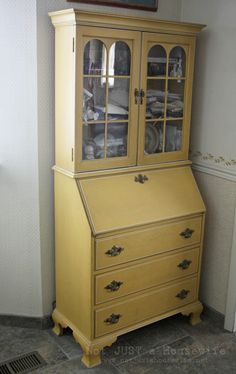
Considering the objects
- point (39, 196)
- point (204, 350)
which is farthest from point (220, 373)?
point (39, 196)

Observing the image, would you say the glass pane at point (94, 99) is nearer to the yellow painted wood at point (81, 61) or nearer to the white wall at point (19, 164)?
the yellow painted wood at point (81, 61)

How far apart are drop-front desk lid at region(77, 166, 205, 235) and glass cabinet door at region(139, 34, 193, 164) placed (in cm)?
13

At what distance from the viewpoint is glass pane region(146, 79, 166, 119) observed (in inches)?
103

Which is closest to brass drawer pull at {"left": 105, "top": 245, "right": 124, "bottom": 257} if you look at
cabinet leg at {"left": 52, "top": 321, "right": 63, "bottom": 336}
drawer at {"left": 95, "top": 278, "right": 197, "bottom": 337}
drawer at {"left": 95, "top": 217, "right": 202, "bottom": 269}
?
drawer at {"left": 95, "top": 217, "right": 202, "bottom": 269}

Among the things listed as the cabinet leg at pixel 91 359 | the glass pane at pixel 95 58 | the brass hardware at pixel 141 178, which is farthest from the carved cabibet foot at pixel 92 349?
the glass pane at pixel 95 58

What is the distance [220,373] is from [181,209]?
3.00 feet

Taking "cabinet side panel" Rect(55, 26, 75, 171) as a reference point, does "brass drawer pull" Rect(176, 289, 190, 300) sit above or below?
below

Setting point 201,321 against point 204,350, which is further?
point 201,321

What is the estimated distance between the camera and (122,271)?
2506 millimetres

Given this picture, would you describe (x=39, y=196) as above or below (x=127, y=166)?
below

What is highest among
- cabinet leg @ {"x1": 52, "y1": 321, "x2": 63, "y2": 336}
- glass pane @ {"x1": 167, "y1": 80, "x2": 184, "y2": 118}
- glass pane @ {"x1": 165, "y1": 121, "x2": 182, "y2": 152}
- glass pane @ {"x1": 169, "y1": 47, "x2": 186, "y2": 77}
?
glass pane @ {"x1": 169, "y1": 47, "x2": 186, "y2": 77}

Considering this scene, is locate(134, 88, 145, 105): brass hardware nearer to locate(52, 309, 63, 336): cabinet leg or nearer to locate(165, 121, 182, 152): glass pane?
locate(165, 121, 182, 152): glass pane

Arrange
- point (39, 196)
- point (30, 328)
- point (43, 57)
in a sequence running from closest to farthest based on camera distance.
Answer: point (43, 57) → point (39, 196) → point (30, 328)

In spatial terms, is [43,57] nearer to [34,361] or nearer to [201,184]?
[201,184]
